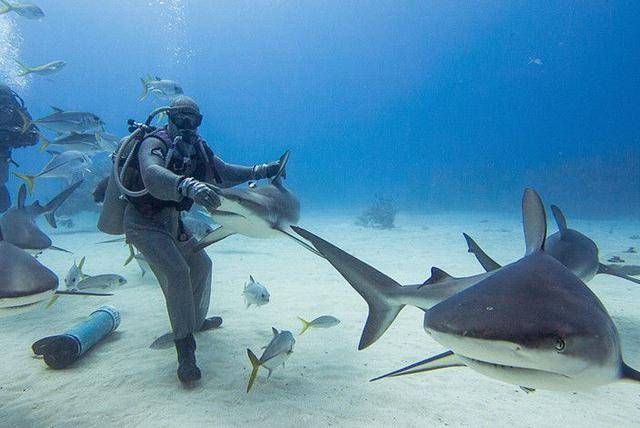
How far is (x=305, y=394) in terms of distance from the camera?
3379 millimetres

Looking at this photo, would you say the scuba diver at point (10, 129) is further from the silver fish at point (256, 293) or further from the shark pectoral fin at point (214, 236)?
the silver fish at point (256, 293)

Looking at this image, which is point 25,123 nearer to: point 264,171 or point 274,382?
point 264,171

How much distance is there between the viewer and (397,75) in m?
120

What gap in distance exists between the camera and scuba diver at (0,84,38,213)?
757 centimetres

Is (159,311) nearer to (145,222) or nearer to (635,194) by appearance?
(145,222)

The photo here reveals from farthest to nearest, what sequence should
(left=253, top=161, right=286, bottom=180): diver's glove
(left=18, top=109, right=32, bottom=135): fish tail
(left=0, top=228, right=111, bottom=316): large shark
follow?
(left=18, top=109, right=32, bottom=135): fish tail → (left=253, top=161, right=286, bottom=180): diver's glove → (left=0, top=228, right=111, bottom=316): large shark

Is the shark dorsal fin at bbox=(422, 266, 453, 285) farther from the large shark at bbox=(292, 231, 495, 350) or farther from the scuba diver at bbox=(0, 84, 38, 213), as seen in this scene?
the scuba diver at bbox=(0, 84, 38, 213)

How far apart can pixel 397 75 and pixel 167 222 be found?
12931 cm

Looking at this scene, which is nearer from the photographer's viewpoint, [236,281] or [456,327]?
[456,327]

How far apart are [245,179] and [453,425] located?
392 centimetres

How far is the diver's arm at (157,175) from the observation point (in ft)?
10.1

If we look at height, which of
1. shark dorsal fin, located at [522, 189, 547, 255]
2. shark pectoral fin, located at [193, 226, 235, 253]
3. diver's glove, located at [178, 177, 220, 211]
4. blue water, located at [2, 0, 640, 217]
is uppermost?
blue water, located at [2, 0, 640, 217]

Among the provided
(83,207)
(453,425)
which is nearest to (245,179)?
(453,425)

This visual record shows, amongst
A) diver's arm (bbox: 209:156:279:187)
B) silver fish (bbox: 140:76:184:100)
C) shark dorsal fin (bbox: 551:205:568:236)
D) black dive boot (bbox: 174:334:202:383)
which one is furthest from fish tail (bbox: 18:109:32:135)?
shark dorsal fin (bbox: 551:205:568:236)
